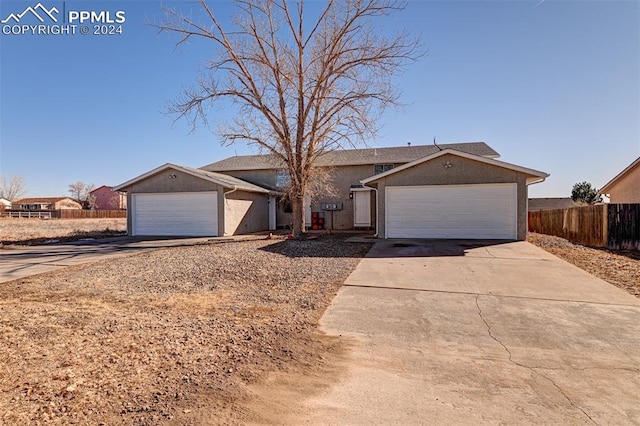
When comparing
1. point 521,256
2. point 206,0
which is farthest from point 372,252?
point 206,0

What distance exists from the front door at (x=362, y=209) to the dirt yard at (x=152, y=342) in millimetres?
12754

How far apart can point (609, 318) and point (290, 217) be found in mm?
18281

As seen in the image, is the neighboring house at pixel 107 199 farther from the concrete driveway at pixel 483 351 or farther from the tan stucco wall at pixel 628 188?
the concrete driveway at pixel 483 351

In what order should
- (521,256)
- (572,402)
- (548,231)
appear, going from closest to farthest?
(572,402), (521,256), (548,231)

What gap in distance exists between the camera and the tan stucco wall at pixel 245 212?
16906 millimetres

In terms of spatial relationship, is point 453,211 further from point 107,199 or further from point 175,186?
point 107,199

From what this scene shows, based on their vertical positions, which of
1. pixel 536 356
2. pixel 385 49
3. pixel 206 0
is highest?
pixel 206 0

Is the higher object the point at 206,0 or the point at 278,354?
the point at 206,0

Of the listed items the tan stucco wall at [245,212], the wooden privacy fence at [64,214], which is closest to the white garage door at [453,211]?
the tan stucco wall at [245,212]

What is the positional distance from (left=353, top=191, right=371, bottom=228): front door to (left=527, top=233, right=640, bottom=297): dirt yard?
9136mm

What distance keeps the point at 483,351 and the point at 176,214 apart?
16.3 meters

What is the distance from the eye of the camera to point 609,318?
470 cm

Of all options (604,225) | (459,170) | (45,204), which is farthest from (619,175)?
(45,204)

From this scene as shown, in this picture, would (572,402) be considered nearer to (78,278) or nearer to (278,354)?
(278,354)
